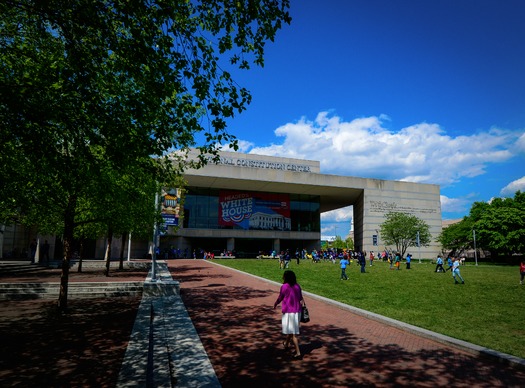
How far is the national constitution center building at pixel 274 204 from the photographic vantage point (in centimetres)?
5384

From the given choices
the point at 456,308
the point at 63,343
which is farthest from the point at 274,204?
the point at 63,343

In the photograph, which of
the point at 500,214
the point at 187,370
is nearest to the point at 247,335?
the point at 187,370

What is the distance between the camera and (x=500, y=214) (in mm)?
47094

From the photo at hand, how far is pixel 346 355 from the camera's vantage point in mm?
6527

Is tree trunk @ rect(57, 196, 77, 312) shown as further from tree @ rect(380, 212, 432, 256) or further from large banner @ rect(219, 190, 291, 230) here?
tree @ rect(380, 212, 432, 256)

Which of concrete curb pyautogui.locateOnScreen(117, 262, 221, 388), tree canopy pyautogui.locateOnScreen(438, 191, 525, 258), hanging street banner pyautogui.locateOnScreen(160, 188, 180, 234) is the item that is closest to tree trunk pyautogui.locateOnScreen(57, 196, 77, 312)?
concrete curb pyautogui.locateOnScreen(117, 262, 221, 388)

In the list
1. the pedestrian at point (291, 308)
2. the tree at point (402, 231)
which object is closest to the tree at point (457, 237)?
the tree at point (402, 231)

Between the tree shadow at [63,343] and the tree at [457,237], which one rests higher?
the tree at [457,237]

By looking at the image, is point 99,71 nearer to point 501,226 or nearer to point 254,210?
point 254,210

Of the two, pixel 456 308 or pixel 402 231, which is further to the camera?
pixel 402 231

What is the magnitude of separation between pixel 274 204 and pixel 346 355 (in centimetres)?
5321

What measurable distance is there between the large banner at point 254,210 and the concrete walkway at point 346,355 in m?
46.6

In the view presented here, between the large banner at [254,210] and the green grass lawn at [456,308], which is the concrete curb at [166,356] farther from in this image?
the large banner at [254,210]

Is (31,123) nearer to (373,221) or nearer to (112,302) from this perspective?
(112,302)
